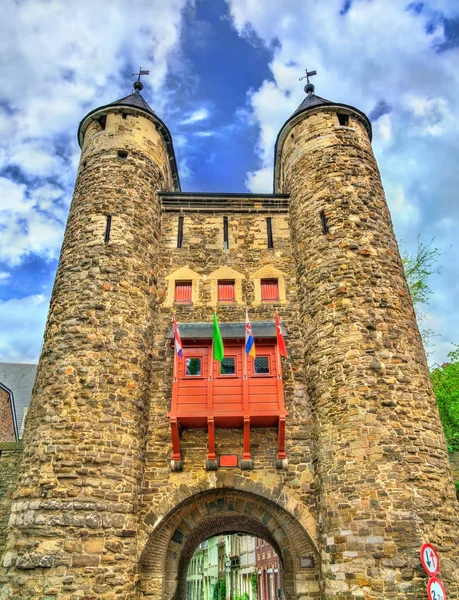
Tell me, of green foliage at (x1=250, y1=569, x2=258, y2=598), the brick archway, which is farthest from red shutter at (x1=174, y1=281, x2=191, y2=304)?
green foliage at (x1=250, y1=569, x2=258, y2=598)

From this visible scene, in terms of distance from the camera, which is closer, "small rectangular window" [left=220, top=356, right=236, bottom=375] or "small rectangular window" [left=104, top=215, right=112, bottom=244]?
"small rectangular window" [left=220, top=356, right=236, bottom=375]

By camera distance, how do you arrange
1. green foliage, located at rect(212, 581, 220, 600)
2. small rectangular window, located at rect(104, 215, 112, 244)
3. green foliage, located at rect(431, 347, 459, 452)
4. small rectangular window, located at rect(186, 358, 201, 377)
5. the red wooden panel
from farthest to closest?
1. green foliage, located at rect(212, 581, 220, 600)
2. green foliage, located at rect(431, 347, 459, 452)
3. small rectangular window, located at rect(104, 215, 112, 244)
4. small rectangular window, located at rect(186, 358, 201, 377)
5. the red wooden panel

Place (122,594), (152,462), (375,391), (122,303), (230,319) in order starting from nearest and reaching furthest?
1. (122,594)
2. (375,391)
3. (152,462)
4. (122,303)
5. (230,319)

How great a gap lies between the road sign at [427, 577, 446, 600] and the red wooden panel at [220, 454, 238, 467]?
435 centimetres

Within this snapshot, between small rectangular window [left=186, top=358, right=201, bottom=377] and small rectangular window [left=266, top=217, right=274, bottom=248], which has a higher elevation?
small rectangular window [left=266, top=217, right=274, bottom=248]

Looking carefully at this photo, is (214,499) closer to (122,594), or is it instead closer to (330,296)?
(122,594)

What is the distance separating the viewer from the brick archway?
32.7ft

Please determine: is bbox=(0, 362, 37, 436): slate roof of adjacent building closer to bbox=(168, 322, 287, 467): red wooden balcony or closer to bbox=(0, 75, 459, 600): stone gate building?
bbox=(0, 75, 459, 600): stone gate building

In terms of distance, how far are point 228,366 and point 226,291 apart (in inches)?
94.0

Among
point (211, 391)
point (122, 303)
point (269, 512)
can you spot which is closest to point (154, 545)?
point (269, 512)

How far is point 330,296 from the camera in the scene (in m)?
11.4

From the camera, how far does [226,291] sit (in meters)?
13.0

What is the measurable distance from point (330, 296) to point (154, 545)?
266 inches

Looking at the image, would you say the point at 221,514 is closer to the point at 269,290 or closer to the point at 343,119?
the point at 269,290
